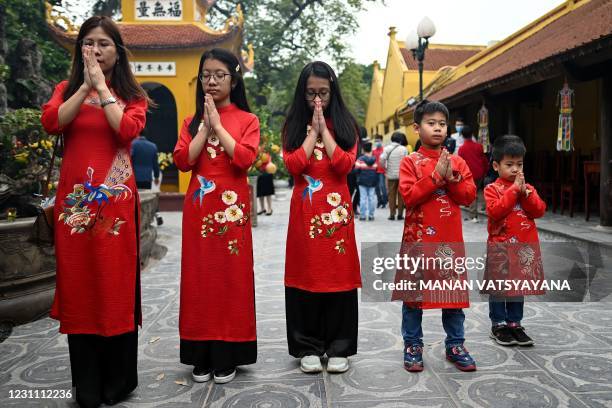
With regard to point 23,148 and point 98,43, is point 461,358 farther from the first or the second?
point 23,148

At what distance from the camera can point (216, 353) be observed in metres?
2.77

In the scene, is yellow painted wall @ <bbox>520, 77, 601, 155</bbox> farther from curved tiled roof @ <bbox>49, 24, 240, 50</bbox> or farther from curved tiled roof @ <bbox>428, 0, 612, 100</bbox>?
curved tiled roof @ <bbox>49, 24, 240, 50</bbox>

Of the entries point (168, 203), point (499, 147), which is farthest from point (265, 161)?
point (499, 147)

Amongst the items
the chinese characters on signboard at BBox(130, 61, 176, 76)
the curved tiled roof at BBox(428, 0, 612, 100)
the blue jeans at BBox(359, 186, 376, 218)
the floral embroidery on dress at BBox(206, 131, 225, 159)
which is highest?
the chinese characters on signboard at BBox(130, 61, 176, 76)

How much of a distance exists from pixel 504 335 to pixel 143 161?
6.80 m

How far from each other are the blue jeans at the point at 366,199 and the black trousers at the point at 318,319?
705 cm

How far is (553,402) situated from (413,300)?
815mm

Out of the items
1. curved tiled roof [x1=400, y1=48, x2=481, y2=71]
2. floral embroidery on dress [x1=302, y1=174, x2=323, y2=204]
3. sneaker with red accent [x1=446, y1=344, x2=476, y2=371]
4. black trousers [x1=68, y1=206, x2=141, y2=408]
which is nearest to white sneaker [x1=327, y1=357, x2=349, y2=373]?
sneaker with red accent [x1=446, y1=344, x2=476, y2=371]

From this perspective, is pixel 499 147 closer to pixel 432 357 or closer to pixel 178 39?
pixel 432 357

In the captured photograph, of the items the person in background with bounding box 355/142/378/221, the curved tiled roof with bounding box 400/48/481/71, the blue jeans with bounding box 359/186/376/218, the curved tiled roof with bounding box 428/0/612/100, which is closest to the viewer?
the curved tiled roof with bounding box 428/0/612/100

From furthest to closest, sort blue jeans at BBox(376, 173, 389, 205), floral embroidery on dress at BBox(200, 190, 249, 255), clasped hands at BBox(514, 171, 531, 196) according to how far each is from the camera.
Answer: blue jeans at BBox(376, 173, 389, 205)
clasped hands at BBox(514, 171, 531, 196)
floral embroidery on dress at BBox(200, 190, 249, 255)

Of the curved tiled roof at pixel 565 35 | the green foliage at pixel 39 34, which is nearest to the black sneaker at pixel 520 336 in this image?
the curved tiled roof at pixel 565 35

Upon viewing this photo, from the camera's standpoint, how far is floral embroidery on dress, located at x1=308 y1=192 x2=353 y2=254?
112 inches

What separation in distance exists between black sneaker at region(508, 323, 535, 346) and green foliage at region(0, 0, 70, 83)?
43.4 feet
